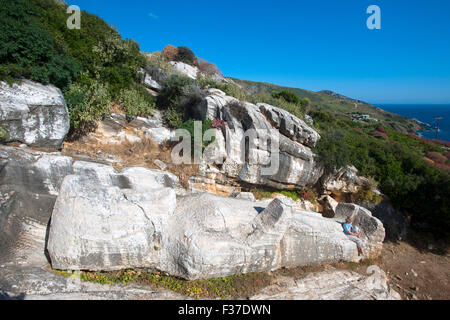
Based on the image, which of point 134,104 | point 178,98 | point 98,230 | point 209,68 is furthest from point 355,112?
point 98,230

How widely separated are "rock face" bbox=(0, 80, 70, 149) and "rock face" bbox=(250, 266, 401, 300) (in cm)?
841

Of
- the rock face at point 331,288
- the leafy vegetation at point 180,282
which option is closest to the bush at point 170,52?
the leafy vegetation at point 180,282

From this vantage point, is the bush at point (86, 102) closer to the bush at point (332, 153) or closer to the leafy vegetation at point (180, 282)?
the leafy vegetation at point (180, 282)

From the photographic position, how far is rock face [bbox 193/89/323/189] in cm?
1023

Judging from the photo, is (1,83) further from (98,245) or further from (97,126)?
(98,245)

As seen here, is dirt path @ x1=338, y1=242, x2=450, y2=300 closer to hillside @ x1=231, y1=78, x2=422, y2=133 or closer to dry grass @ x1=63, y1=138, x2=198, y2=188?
dry grass @ x1=63, y1=138, x2=198, y2=188

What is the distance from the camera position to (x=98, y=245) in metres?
5.20

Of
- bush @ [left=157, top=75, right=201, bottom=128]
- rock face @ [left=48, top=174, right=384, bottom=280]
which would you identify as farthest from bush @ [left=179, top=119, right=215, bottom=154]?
rock face @ [left=48, top=174, right=384, bottom=280]

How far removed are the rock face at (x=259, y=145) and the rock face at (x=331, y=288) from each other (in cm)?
486

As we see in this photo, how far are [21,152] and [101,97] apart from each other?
421 centimetres

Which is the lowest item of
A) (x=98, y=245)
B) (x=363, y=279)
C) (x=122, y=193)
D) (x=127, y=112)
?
(x=363, y=279)

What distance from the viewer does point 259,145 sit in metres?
10.4

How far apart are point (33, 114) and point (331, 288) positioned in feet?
35.9
